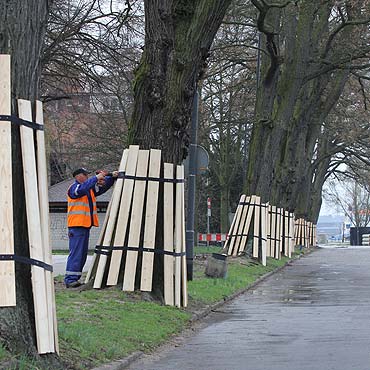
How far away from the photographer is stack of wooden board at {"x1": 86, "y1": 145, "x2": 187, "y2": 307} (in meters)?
13.4

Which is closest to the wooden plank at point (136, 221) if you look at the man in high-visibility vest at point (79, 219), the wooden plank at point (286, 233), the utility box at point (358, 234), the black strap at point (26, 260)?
the man in high-visibility vest at point (79, 219)

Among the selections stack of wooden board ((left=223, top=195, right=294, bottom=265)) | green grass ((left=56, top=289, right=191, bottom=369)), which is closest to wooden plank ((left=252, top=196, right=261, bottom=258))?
stack of wooden board ((left=223, top=195, right=294, bottom=265))

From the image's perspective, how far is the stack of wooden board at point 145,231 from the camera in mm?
13438

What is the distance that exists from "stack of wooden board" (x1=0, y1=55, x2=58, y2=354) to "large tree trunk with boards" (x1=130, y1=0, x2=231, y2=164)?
5.67m

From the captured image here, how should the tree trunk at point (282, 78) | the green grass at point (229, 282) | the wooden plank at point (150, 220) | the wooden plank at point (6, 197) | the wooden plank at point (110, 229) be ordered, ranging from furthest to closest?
the tree trunk at point (282, 78) → the green grass at point (229, 282) → the wooden plank at point (110, 229) → the wooden plank at point (150, 220) → the wooden plank at point (6, 197)

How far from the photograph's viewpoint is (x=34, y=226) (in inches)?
311

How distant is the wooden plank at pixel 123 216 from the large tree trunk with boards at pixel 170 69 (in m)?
0.34

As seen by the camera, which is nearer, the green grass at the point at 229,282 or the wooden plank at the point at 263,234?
the green grass at the point at 229,282

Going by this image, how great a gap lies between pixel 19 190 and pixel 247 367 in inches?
116

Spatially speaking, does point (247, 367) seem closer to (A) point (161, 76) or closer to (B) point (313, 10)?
(A) point (161, 76)

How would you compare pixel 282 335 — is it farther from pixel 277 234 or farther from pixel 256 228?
pixel 277 234

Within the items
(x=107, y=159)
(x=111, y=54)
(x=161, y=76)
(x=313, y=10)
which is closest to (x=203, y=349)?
(x=161, y=76)

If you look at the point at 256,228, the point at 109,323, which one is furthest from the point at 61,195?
the point at 109,323

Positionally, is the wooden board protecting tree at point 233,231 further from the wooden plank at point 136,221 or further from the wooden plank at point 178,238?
the wooden plank at point 136,221
